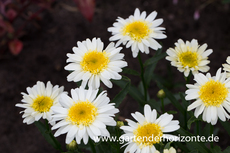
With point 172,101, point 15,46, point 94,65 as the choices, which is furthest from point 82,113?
point 15,46

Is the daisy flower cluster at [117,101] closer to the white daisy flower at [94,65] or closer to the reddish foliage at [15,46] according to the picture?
the white daisy flower at [94,65]

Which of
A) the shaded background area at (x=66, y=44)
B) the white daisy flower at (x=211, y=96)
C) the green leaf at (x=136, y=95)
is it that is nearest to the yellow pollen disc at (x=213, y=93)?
the white daisy flower at (x=211, y=96)

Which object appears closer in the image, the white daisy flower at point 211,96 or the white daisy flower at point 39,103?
the white daisy flower at point 211,96

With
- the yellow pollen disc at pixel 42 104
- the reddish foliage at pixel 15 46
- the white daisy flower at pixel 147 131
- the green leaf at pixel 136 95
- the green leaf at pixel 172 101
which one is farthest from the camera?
the reddish foliage at pixel 15 46

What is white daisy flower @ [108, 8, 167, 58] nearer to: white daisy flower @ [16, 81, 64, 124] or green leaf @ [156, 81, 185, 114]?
green leaf @ [156, 81, 185, 114]

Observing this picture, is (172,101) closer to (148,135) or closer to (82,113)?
(148,135)

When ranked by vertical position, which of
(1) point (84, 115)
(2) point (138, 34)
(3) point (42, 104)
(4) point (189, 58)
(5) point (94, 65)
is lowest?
(1) point (84, 115)

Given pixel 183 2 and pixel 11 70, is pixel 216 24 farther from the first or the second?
pixel 11 70
